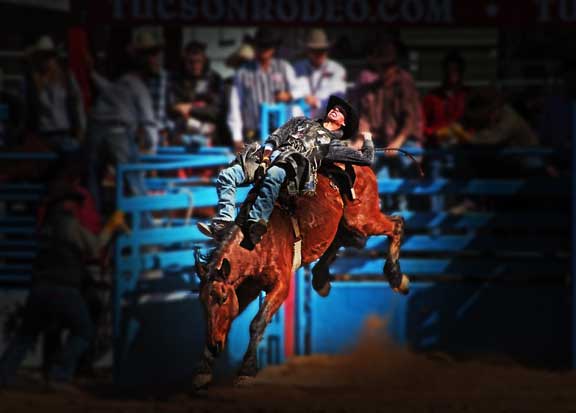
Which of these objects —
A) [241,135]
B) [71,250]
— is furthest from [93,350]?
[241,135]

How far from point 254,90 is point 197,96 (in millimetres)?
693

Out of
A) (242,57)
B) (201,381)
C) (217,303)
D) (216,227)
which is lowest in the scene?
(201,381)

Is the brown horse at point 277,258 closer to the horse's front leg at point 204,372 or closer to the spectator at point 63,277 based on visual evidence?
the horse's front leg at point 204,372

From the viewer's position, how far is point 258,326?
338 inches

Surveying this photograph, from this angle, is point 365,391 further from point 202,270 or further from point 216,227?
point 202,270

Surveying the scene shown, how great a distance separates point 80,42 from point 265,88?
2.09m

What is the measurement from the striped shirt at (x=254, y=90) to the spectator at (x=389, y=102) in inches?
30.5

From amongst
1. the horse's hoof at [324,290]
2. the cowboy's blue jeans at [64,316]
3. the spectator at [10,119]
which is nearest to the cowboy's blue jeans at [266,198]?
the horse's hoof at [324,290]

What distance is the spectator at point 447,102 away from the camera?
13492 millimetres

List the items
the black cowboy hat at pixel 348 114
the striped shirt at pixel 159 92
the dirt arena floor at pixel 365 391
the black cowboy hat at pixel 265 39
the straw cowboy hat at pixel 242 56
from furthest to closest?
the straw cowboy hat at pixel 242 56
the striped shirt at pixel 159 92
the black cowboy hat at pixel 265 39
the dirt arena floor at pixel 365 391
the black cowboy hat at pixel 348 114

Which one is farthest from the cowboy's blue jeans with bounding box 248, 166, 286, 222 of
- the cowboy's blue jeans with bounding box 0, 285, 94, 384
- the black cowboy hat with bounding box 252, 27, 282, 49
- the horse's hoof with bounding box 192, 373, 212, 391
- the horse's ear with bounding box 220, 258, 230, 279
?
the black cowboy hat with bounding box 252, 27, 282, 49

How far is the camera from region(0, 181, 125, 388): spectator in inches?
474

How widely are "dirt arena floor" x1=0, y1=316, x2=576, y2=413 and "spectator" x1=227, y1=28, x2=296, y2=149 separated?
2372mm

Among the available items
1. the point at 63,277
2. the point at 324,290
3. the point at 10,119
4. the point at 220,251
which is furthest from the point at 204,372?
the point at 10,119
